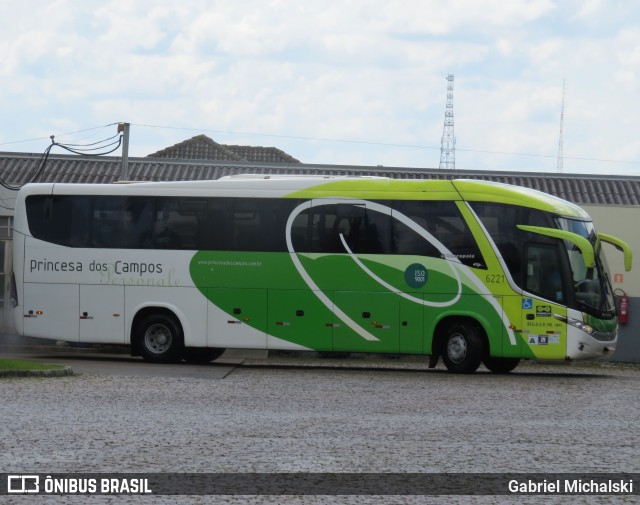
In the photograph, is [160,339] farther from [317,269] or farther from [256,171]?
[256,171]

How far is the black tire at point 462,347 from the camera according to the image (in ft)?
75.0

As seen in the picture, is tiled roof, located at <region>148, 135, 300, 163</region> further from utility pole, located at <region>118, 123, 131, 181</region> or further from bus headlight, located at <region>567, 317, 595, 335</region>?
bus headlight, located at <region>567, 317, 595, 335</region>

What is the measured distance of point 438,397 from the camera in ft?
58.3

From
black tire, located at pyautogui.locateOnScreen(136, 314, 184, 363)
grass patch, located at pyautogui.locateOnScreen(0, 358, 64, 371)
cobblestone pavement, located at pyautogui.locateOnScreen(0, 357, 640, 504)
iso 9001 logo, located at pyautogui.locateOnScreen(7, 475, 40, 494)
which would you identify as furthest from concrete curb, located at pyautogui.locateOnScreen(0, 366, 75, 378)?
iso 9001 logo, located at pyautogui.locateOnScreen(7, 475, 40, 494)

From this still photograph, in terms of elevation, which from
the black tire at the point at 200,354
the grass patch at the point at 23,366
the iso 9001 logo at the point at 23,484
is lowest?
the black tire at the point at 200,354

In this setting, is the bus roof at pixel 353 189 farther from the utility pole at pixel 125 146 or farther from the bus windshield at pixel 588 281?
the utility pole at pixel 125 146

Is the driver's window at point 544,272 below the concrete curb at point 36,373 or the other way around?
the other way around

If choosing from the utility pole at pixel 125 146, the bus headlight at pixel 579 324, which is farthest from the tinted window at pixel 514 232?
the utility pole at pixel 125 146

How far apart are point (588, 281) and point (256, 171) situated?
764 inches

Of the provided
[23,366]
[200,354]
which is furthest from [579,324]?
[23,366]

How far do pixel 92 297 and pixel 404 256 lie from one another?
636cm

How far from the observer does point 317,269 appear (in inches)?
937

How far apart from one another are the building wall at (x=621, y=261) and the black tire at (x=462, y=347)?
9988 millimetres

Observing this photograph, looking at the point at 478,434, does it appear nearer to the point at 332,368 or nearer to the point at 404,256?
the point at 404,256
